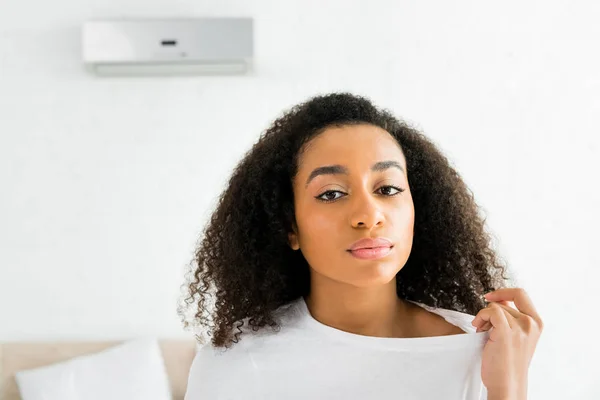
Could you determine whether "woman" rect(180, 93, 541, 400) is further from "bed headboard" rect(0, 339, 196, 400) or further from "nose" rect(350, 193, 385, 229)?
"bed headboard" rect(0, 339, 196, 400)

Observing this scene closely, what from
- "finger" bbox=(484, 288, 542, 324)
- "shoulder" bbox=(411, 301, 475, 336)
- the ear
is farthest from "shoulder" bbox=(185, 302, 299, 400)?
"finger" bbox=(484, 288, 542, 324)

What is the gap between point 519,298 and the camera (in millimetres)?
1081

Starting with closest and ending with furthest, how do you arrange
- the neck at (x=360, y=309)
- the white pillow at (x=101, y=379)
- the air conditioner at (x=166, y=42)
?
the neck at (x=360, y=309), the white pillow at (x=101, y=379), the air conditioner at (x=166, y=42)

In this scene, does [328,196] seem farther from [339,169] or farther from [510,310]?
[510,310]

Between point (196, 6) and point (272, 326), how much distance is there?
1.98 m

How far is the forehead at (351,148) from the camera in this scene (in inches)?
44.0

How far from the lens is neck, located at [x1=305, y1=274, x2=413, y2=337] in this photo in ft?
3.81

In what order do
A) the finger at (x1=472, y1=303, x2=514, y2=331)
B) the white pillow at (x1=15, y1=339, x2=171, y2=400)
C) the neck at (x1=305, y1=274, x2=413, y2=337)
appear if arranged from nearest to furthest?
the finger at (x1=472, y1=303, x2=514, y2=331) → the neck at (x1=305, y1=274, x2=413, y2=337) → the white pillow at (x1=15, y1=339, x2=171, y2=400)

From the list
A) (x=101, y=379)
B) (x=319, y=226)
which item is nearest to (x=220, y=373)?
(x=319, y=226)

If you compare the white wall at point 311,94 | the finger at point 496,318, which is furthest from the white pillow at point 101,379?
the finger at point 496,318

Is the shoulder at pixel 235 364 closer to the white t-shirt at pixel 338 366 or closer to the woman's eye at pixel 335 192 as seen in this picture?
the white t-shirt at pixel 338 366

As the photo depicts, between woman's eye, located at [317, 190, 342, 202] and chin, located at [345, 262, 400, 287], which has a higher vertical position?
woman's eye, located at [317, 190, 342, 202]

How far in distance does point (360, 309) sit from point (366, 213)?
0.19 meters

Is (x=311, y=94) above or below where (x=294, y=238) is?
above
